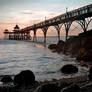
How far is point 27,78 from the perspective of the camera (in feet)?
28.8

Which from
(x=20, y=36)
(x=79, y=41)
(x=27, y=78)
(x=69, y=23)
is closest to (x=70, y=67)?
(x=27, y=78)

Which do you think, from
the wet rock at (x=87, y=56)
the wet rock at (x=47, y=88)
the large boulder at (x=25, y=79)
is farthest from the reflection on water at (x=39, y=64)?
the wet rock at (x=47, y=88)

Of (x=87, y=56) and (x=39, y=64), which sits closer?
(x=87, y=56)

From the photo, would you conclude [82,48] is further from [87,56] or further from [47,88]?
[47,88]

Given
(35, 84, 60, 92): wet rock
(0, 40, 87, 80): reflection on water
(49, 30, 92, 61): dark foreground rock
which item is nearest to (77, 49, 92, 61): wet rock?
(49, 30, 92, 61): dark foreground rock

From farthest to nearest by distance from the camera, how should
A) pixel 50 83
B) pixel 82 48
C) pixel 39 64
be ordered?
pixel 82 48
pixel 39 64
pixel 50 83

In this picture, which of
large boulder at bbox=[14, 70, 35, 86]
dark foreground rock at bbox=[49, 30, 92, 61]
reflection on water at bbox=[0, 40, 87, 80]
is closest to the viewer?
large boulder at bbox=[14, 70, 35, 86]

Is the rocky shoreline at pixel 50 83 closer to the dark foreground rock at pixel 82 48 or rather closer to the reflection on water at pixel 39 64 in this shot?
the dark foreground rock at pixel 82 48

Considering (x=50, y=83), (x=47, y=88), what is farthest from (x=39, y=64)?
(x=47, y=88)

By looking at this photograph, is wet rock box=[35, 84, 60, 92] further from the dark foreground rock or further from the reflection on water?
the dark foreground rock

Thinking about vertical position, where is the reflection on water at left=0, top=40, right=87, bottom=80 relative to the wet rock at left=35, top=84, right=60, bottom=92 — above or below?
below

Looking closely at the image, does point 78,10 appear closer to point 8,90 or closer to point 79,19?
point 79,19

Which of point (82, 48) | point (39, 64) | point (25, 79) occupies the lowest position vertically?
point (39, 64)

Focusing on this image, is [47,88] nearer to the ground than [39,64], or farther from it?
farther from it
